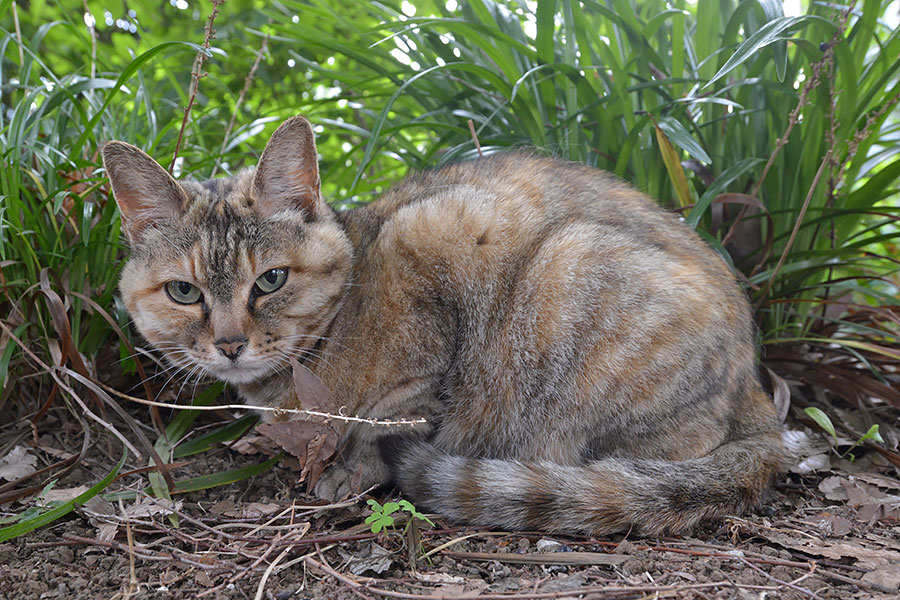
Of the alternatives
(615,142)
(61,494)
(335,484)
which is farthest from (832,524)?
(61,494)

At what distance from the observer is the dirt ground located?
6.06 ft

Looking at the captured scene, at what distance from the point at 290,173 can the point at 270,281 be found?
0.42 meters

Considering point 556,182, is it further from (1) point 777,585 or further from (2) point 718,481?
(1) point 777,585

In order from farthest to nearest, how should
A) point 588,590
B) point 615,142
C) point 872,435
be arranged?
point 615,142 < point 872,435 < point 588,590

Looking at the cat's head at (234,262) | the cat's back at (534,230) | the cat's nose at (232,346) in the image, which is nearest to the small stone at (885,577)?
the cat's back at (534,230)

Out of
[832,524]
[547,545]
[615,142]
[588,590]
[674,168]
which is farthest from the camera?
[615,142]

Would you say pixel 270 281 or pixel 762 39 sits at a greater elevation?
pixel 762 39

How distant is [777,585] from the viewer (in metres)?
1.84

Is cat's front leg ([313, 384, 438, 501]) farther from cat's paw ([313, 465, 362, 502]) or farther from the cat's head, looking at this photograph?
the cat's head

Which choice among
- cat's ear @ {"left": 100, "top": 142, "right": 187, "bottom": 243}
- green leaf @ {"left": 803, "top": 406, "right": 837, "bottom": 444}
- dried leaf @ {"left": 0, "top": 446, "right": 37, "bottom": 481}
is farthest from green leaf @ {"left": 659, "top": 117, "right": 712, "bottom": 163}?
dried leaf @ {"left": 0, "top": 446, "right": 37, "bottom": 481}

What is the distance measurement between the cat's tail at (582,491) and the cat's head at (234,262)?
0.66 meters

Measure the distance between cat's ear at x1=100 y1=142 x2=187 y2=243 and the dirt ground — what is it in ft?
3.22

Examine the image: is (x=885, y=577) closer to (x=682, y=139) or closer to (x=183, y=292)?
(x=682, y=139)

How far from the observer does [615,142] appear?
3.46m
